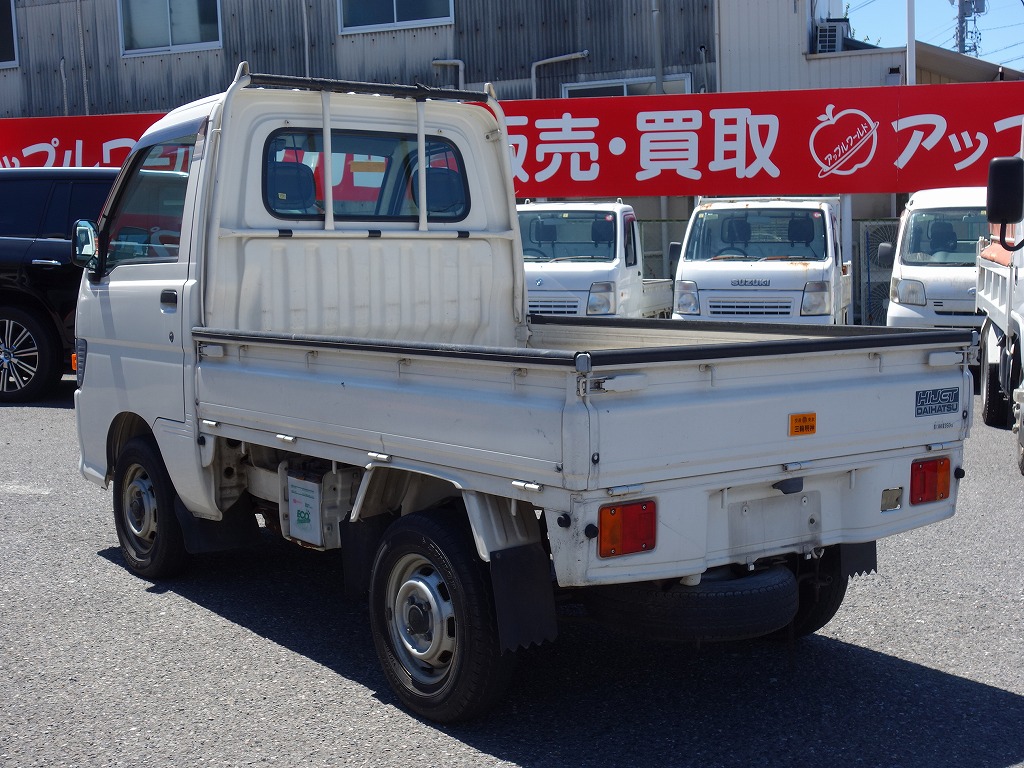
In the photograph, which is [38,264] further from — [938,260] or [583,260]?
[938,260]

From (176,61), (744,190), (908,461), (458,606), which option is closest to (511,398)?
(458,606)

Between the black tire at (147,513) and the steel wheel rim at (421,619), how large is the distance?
78.6 inches

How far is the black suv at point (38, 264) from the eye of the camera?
38.2 feet

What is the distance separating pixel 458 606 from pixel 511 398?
78 centimetres

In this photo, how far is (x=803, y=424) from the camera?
4051mm

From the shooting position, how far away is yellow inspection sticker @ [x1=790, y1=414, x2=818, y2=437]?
4023mm

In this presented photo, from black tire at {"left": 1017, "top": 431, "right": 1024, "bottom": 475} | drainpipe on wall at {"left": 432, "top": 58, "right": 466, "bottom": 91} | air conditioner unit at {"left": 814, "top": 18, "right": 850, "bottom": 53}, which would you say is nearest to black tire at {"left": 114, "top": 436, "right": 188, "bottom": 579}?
black tire at {"left": 1017, "top": 431, "right": 1024, "bottom": 475}

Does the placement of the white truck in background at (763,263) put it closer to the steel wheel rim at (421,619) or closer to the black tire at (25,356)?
the black tire at (25,356)

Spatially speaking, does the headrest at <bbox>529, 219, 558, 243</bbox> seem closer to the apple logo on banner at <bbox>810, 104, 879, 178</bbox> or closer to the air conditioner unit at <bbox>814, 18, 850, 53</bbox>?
the apple logo on banner at <bbox>810, 104, 879, 178</bbox>

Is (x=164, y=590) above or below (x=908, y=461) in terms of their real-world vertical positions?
below

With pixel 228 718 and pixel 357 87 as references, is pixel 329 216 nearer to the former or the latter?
pixel 357 87

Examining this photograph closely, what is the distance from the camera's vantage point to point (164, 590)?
6027 millimetres

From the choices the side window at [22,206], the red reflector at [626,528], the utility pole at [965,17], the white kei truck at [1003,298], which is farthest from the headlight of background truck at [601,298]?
the utility pole at [965,17]

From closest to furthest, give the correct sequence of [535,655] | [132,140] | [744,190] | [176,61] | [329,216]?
[535,655], [329,216], [744,190], [132,140], [176,61]
